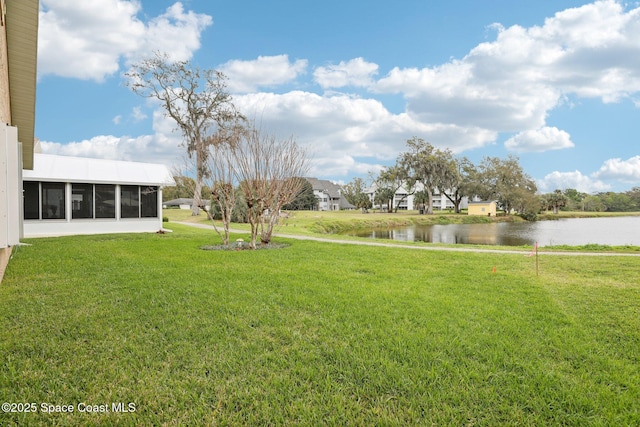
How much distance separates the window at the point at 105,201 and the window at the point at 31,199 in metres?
2.15

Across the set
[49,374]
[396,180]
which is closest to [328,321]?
[49,374]

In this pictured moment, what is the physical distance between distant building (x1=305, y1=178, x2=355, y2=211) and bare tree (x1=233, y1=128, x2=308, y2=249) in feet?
191

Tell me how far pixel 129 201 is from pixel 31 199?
3.67 meters

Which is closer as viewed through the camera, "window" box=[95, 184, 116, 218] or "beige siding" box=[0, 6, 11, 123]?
"beige siding" box=[0, 6, 11, 123]

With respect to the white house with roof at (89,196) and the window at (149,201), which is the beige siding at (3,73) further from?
the window at (149,201)

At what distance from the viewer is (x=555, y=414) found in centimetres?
253

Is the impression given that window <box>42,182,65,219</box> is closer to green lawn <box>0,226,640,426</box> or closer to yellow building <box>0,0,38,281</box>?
yellow building <box>0,0,38,281</box>

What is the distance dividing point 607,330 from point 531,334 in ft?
3.34

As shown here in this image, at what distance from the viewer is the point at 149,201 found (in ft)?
58.0

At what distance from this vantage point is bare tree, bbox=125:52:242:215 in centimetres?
3112

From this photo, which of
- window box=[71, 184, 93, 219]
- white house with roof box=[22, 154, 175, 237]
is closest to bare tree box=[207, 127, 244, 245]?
white house with roof box=[22, 154, 175, 237]

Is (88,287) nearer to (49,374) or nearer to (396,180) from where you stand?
(49,374)

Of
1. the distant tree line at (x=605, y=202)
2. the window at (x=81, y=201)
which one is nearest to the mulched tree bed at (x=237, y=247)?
the window at (x=81, y=201)

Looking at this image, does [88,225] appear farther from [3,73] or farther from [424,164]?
[424,164]
